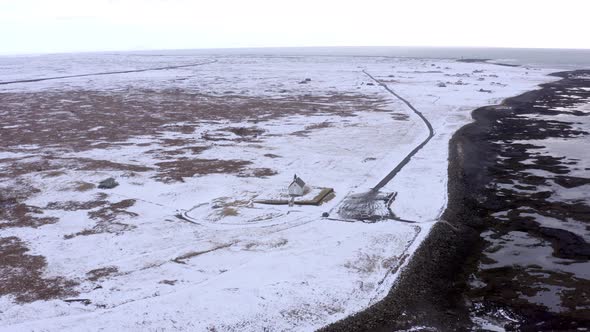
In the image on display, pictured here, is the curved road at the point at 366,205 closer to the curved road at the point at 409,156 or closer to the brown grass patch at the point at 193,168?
the curved road at the point at 409,156

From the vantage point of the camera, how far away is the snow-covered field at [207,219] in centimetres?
1019

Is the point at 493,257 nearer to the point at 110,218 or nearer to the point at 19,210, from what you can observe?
the point at 110,218

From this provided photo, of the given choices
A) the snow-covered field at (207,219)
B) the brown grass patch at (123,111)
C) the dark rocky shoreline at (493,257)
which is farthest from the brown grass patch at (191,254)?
the brown grass patch at (123,111)

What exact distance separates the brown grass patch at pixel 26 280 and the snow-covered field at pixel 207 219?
0.18ft

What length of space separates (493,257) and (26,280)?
11290mm

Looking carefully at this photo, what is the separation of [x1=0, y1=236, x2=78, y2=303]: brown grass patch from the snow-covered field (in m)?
0.06

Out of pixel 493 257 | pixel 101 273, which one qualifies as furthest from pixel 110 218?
pixel 493 257

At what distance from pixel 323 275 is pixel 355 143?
47.6 ft

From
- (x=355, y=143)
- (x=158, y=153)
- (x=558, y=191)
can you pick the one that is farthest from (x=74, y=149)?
(x=558, y=191)

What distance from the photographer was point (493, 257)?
41.5 ft

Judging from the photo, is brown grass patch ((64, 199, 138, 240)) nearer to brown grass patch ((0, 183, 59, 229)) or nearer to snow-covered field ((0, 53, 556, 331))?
snow-covered field ((0, 53, 556, 331))

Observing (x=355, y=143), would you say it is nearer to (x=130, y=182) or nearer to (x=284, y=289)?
(x=130, y=182)

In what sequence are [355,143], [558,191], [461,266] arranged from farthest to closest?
[355,143]
[558,191]
[461,266]

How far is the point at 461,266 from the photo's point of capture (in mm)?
12195
